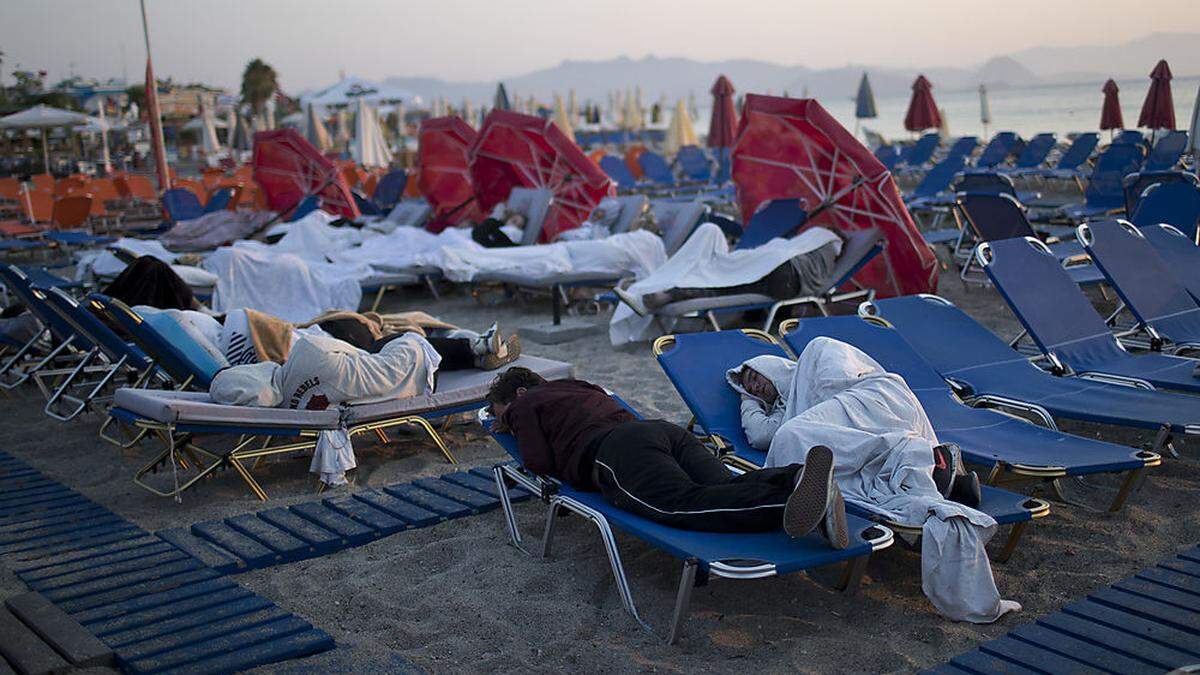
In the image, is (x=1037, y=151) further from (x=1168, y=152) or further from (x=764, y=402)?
(x=764, y=402)

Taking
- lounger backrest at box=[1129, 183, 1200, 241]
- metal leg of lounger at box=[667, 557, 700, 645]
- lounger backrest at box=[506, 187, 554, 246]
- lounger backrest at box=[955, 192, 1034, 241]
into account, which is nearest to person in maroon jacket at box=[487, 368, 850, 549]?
metal leg of lounger at box=[667, 557, 700, 645]

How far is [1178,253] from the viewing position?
22.0ft

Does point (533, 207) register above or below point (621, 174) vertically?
above

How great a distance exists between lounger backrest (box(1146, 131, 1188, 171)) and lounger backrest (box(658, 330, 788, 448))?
8970mm

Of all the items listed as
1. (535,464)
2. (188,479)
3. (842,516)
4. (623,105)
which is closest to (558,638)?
(535,464)

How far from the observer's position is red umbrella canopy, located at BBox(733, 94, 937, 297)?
25.9ft

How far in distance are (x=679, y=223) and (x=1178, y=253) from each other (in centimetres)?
427

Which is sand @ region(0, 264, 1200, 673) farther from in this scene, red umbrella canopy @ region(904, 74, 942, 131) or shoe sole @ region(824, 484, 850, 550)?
red umbrella canopy @ region(904, 74, 942, 131)

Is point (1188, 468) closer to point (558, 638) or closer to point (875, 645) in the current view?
point (875, 645)

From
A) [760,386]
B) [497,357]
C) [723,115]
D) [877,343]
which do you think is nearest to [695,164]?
[723,115]

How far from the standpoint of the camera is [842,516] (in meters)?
3.14

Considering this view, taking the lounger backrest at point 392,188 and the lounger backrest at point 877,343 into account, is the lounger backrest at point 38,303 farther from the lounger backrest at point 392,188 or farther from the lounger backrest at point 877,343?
the lounger backrest at point 392,188

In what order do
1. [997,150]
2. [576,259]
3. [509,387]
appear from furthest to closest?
[997,150] < [576,259] < [509,387]

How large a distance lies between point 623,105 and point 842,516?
33.5 meters
